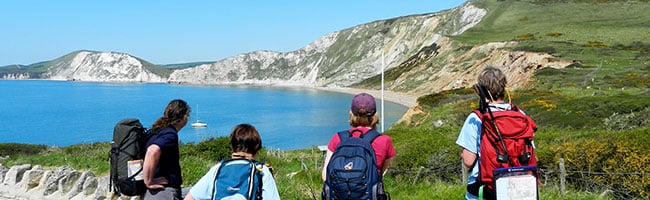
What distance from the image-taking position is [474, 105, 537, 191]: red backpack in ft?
12.5

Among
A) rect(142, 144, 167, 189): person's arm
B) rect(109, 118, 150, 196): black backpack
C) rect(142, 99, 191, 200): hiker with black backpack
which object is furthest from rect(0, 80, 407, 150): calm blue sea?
rect(142, 144, 167, 189): person's arm

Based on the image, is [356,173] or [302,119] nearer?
[356,173]

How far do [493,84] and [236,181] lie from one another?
5.96 feet

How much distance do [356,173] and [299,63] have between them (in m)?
185

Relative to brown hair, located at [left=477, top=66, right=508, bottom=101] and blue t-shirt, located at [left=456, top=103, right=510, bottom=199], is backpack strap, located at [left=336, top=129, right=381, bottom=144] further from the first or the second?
brown hair, located at [left=477, top=66, right=508, bottom=101]

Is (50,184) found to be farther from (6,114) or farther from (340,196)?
(6,114)

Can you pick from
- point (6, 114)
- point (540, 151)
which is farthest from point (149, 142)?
point (6, 114)

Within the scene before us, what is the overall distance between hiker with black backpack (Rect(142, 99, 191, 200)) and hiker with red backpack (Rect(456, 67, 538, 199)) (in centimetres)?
219

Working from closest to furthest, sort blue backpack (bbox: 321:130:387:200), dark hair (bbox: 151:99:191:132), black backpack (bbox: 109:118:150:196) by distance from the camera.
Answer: blue backpack (bbox: 321:130:387:200) < dark hair (bbox: 151:99:191:132) < black backpack (bbox: 109:118:150:196)

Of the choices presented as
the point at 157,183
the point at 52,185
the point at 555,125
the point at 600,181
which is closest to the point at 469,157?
the point at 157,183

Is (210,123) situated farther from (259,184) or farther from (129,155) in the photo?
(259,184)

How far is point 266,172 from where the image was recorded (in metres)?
3.83

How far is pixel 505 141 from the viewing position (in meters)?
3.84

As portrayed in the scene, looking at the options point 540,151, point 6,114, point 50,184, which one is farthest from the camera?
point 6,114
